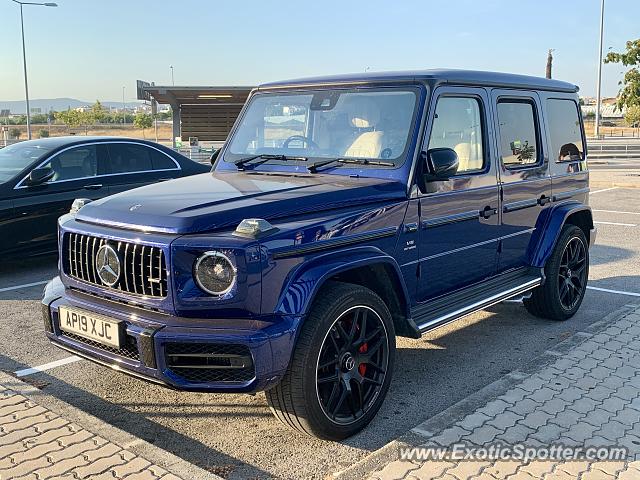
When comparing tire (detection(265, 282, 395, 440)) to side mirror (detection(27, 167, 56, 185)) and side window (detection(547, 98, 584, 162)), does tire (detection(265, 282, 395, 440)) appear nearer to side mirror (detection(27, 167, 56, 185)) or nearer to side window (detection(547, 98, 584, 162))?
side window (detection(547, 98, 584, 162))

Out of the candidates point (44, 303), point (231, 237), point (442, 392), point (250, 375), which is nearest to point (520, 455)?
point (442, 392)

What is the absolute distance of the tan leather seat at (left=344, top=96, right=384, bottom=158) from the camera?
4.34m

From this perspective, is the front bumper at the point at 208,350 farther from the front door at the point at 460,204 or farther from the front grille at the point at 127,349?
the front door at the point at 460,204

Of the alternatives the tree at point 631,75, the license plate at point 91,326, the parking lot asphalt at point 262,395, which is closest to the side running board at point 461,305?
the parking lot asphalt at point 262,395

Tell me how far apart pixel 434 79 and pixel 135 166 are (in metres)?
5.36

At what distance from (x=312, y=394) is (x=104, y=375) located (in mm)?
2014

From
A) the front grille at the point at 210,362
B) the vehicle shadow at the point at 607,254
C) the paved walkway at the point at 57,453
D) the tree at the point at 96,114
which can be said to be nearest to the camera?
the paved walkway at the point at 57,453

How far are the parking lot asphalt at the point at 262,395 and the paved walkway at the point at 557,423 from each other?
354 millimetres

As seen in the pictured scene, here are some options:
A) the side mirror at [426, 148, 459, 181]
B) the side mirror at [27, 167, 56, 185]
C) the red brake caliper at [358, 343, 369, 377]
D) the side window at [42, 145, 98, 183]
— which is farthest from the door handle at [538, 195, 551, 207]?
the side mirror at [27, 167, 56, 185]

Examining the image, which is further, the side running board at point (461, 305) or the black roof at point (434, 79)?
the black roof at point (434, 79)

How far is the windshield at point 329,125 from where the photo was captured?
14.2ft

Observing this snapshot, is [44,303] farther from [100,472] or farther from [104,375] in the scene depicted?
[100,472]

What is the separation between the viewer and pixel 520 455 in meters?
3.35

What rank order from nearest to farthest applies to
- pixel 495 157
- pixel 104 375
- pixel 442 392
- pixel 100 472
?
pixel 100 472 < pixel 442 392 < pixel 104 375 < pixel 495 157
